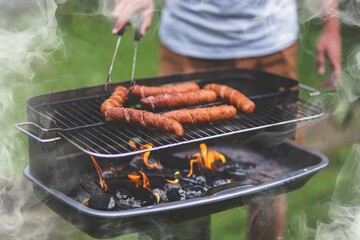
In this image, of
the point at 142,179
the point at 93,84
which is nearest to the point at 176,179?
the point at 142,179

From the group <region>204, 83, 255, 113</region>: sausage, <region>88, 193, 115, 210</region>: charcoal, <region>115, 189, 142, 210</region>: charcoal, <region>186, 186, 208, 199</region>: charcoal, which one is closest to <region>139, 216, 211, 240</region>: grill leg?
<region>186, 186, 208, 199</region>: charcoal

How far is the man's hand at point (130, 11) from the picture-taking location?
10.2ft

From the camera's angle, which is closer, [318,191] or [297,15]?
[297,15]

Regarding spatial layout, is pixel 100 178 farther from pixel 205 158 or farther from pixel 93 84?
pixel 93 84

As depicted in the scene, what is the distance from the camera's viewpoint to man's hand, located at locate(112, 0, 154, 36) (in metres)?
3.11

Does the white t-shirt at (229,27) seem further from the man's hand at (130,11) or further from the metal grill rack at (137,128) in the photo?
the man's hand at (130,11)

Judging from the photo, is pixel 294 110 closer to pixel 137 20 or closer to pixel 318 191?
pixel 137 20

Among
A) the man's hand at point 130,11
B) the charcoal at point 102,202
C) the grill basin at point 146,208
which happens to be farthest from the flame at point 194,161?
the man's hand at point 130,11

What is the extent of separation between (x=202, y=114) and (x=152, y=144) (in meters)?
0.36

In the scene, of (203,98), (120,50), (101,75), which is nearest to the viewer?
(203,98)

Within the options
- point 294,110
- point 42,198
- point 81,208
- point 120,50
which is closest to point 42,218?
point 42,198

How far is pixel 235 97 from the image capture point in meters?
3.11

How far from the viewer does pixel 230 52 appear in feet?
13.0

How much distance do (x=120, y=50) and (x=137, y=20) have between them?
3.45 meters
